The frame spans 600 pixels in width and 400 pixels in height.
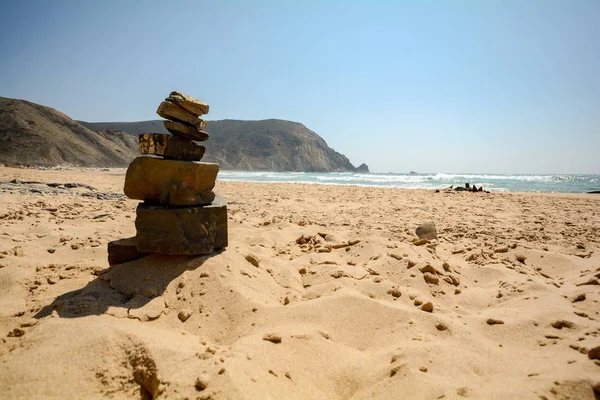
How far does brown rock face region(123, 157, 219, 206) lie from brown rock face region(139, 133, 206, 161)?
0.11 metres

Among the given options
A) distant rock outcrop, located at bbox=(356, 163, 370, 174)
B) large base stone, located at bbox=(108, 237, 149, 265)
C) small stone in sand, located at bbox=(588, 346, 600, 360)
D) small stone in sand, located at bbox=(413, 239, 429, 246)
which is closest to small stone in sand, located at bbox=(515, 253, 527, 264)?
small stone in sand, located at bbox=(413, 239, 429, 246)

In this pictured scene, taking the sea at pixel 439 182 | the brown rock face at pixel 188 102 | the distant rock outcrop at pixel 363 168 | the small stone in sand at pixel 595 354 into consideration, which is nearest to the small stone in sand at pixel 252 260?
the brown rock face at pixel 188 102

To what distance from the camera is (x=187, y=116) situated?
10.2 feet

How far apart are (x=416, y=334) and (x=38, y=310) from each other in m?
2.67

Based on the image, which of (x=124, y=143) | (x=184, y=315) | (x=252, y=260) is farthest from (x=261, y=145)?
(x=184, y=315)

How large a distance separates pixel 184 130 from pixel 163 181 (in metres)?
0.57

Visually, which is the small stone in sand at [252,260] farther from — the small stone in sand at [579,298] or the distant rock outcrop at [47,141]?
the distant rock outcrop at [47,141]

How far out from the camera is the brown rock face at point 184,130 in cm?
307

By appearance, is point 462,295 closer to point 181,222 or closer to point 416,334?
point 416,334

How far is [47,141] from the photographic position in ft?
119

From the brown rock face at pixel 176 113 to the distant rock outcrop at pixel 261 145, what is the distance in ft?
209

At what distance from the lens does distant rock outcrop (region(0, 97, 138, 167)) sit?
33406 mm

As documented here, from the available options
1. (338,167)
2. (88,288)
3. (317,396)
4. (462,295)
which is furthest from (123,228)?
(338,167)

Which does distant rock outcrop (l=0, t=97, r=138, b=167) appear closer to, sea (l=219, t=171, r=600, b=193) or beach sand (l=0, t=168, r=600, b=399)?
sea (l=219, t=171, r=600, b=193)
